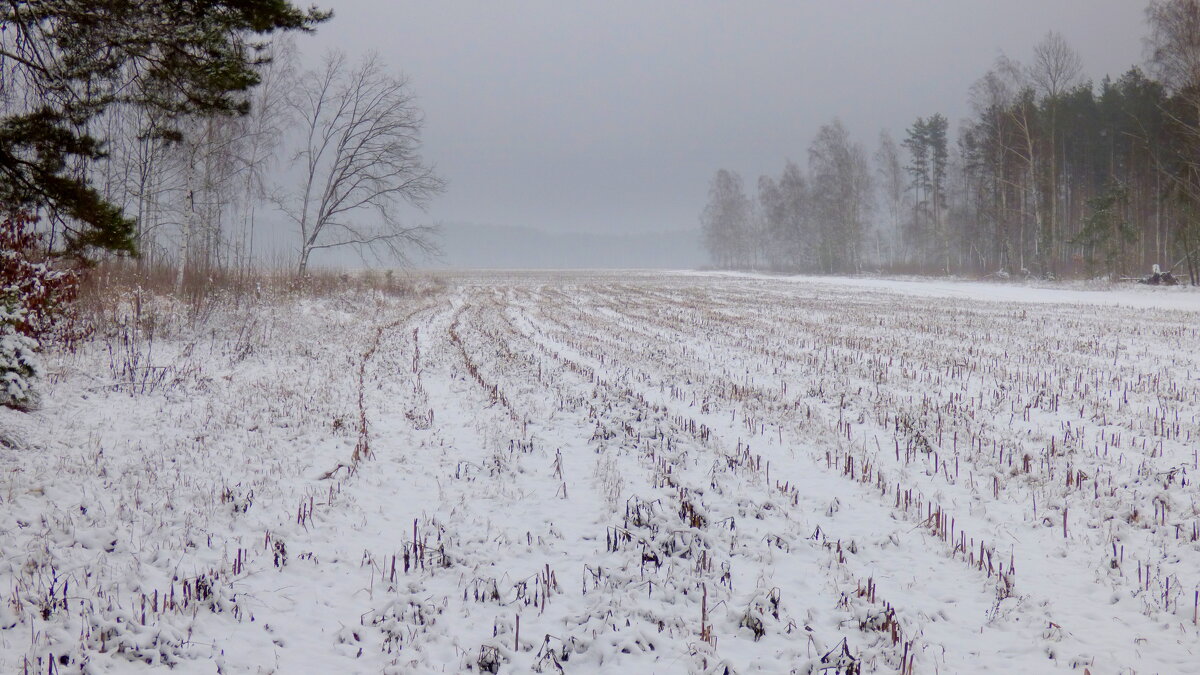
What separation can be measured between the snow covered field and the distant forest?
29725mm

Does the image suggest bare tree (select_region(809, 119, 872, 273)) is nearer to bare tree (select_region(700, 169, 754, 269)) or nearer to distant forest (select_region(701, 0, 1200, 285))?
distant forest (select_region(701, 0, 1200, 285))

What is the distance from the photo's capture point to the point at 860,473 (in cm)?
617

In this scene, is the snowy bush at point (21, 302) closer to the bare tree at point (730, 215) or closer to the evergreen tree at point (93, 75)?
the evergreen tree at point (93, 75)

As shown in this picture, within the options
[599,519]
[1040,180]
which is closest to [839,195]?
[1040,180]

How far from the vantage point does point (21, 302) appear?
251 inches

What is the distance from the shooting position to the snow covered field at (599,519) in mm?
→ 3367

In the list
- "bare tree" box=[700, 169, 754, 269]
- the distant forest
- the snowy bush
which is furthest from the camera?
"bare tree" box=[700, 169, 754, 269]

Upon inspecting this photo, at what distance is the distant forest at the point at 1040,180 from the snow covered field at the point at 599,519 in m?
29.7

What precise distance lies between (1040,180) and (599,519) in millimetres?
50311

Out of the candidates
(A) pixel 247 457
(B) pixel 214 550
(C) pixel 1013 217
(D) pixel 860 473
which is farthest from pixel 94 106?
(C) pixel 1013 217

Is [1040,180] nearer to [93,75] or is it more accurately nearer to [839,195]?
[839,195]

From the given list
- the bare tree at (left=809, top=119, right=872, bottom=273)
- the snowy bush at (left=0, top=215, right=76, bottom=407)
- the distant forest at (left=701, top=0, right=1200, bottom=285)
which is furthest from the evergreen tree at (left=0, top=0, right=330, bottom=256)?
the bare tree at (left=809, top=119, right=872, bottom=273)

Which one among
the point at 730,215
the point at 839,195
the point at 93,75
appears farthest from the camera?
the point at 730,215

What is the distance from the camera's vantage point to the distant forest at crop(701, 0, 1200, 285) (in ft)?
102
